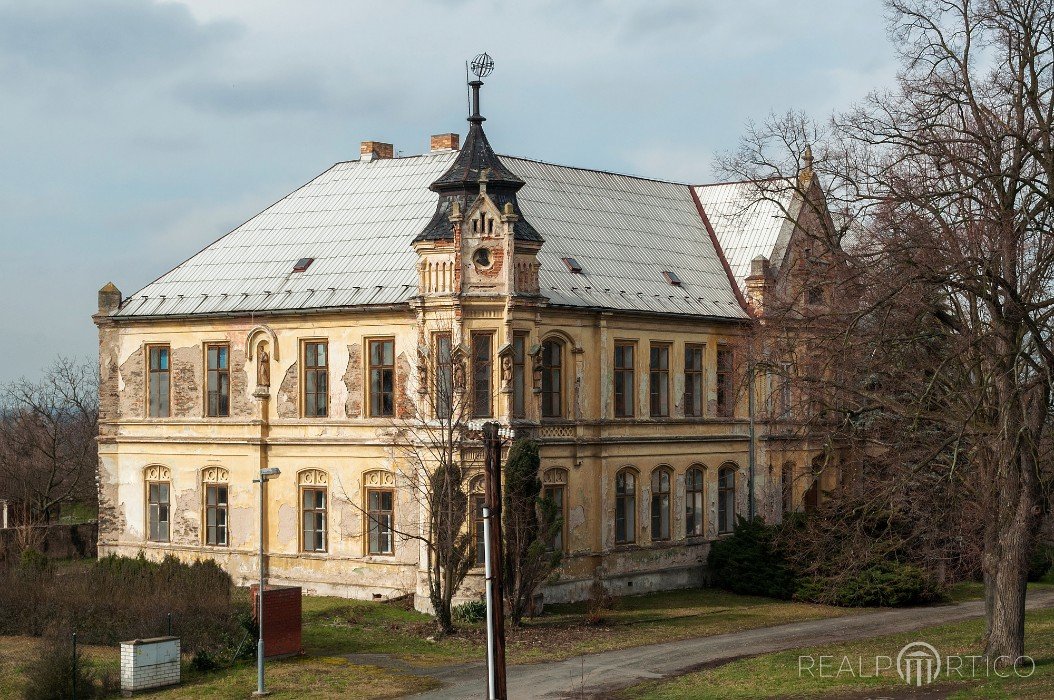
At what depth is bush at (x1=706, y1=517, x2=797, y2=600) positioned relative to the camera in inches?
1567

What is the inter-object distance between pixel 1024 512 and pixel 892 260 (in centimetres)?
542

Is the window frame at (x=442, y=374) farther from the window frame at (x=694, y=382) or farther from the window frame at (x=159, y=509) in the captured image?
the window frame at (x=159, y=509)

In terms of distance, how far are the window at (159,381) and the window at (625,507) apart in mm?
13972

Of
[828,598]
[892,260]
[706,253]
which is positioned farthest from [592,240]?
[892,260]

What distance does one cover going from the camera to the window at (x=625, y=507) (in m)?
39.6

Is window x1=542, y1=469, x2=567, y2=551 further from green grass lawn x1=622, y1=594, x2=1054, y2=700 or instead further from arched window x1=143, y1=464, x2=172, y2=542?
arched window x1=143, y1=464, x2=172, y2=542

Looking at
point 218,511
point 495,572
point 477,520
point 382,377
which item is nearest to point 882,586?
point 477,520

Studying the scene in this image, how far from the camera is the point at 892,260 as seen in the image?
26047 mm

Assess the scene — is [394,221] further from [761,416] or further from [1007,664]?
[1007,664]

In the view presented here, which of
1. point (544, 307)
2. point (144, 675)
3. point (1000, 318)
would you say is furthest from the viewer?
point (544, 307)

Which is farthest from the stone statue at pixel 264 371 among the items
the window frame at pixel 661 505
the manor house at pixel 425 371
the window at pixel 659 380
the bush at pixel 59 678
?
the bush at pixel 59 678

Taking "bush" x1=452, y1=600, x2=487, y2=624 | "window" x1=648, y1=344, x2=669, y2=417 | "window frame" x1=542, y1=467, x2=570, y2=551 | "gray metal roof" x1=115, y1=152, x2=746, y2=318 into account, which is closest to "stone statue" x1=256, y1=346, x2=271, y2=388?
"gray metal roof" x1=115, y1=152, x2=746, y2=318

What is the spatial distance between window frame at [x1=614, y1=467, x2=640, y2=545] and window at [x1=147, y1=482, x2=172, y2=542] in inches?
538

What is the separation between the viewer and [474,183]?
3575 centimetres
